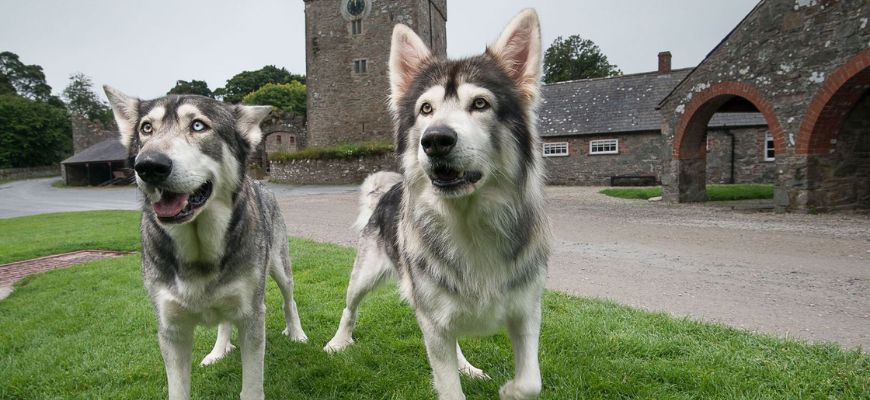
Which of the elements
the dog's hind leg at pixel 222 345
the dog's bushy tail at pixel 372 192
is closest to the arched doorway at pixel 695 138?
the dog's bushy tail at pixel 372 192

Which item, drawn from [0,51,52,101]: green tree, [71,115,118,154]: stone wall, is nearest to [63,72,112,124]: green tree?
[0,51,52,101]: green tree

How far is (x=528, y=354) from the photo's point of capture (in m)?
2.67

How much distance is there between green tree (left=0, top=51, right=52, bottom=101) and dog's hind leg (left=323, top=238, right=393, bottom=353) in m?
92.3

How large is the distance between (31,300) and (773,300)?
31.4 feet

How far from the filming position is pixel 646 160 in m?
26.6

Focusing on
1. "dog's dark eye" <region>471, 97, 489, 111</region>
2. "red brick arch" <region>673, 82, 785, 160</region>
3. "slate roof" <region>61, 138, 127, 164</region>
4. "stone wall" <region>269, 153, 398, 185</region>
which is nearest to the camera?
"dog's dark eye" <region>471, 97, 489, 111</region>

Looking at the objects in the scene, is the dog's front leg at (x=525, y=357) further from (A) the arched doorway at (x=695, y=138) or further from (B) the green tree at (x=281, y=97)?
(B) the green tree at (x=281, y=97)

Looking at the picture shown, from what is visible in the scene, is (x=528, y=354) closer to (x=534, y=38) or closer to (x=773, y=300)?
(x=534, y=38)

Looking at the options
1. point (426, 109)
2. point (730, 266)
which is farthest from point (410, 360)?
point (730, 266)

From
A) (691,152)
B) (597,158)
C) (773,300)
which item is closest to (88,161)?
(597,158)

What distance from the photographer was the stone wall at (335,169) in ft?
104

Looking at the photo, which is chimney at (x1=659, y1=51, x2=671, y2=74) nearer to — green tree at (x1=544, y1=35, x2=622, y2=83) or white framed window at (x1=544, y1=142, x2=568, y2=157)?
white framed window at (x1=544, y1=142, x2=568, y2=157)

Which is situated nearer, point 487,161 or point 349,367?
point 487,161

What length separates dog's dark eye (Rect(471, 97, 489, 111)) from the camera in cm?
261
